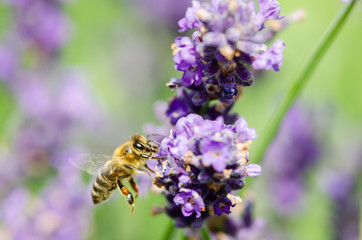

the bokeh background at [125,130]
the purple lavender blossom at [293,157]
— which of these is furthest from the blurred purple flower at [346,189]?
the purple lavender blossom at [293,157]

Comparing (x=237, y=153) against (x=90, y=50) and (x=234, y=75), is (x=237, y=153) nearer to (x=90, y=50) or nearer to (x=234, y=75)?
(x=234, y=75)

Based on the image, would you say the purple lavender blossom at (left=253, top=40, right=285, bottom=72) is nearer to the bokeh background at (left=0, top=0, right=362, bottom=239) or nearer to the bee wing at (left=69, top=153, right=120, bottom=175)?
the bokeh background at (left=0, top=0, right=362, bottom=239)

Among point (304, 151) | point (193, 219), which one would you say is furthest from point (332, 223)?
point (193, 219)

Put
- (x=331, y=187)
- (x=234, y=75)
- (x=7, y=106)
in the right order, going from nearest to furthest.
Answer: (x=234, y=75)
(x=331, y=187)
(x=7, y=106)

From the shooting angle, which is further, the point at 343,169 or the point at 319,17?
the point at 319,17

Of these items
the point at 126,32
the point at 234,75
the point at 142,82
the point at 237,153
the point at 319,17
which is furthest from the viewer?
the point at 319,17

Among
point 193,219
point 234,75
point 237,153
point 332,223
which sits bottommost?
point 332,223
